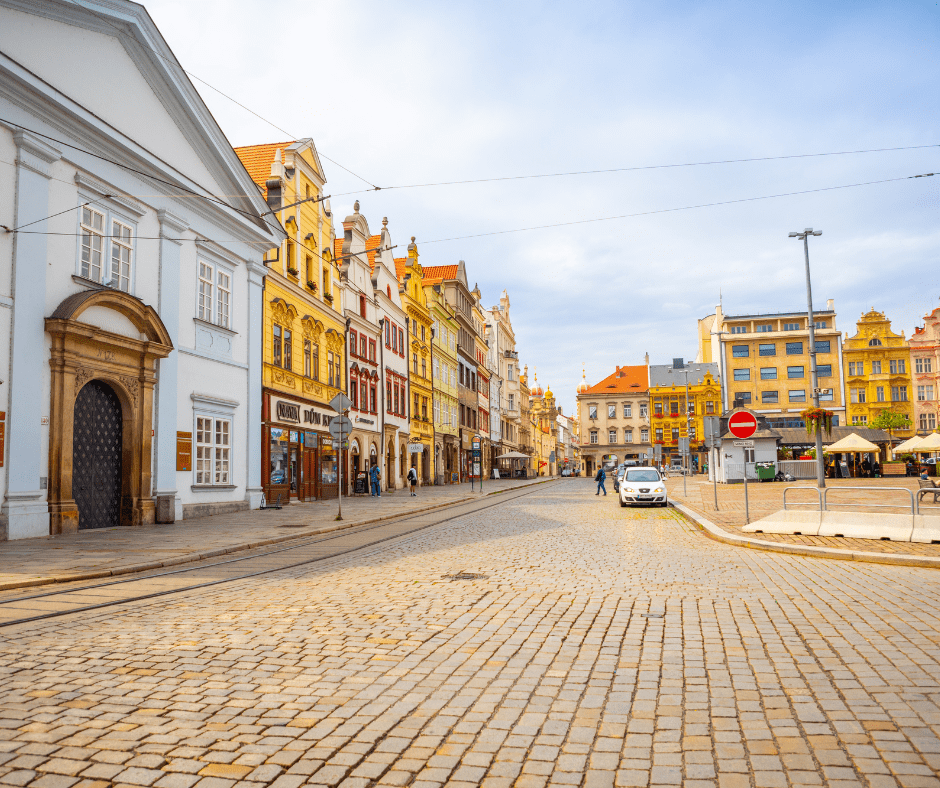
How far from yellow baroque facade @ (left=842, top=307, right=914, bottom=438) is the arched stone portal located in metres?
78.7

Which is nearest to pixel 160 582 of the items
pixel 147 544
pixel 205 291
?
pixel 147 544

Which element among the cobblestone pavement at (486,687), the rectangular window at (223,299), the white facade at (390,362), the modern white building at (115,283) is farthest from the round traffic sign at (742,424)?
the white facade at (390,362)

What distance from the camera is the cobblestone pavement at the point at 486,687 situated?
3945mm

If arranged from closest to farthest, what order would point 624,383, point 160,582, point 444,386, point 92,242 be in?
point 160,582
point 92,242
point 444,386
point 624,383

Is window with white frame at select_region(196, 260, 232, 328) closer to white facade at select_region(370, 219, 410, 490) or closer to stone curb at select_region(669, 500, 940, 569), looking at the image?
stone curb at select_region(669, 500, 940, 569)

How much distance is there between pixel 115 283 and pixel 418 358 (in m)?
35.6

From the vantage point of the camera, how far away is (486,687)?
5.32 meters

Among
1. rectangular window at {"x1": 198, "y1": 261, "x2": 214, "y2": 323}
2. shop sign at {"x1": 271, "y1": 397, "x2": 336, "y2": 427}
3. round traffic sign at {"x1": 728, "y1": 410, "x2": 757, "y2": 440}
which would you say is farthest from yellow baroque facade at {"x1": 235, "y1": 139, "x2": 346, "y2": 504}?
round traffic sign at {"x1": 728, "y1": 410, "x2": 757, "y2": 440}

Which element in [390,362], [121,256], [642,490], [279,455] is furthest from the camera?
[390,362]

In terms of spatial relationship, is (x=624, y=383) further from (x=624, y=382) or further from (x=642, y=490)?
(x=642, y=490)

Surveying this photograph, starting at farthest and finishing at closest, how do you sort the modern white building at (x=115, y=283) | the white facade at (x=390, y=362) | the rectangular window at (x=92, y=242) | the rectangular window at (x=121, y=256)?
1. the white facade at (x=390, y=362)
2. the rectangular window at (x=121, y=256)
3. the rectangular window at (x=92, y=242)
4. the modern white building at (x=115, y=283)

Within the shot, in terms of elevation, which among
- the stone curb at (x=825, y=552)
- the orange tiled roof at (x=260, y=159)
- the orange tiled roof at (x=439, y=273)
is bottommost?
the stone curb at (x=825, y=552)

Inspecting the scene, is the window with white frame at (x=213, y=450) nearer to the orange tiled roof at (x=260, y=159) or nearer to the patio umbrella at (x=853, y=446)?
the orange tiled roof at (x=260, y=159)

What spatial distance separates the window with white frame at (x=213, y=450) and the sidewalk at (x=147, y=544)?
128 cm
